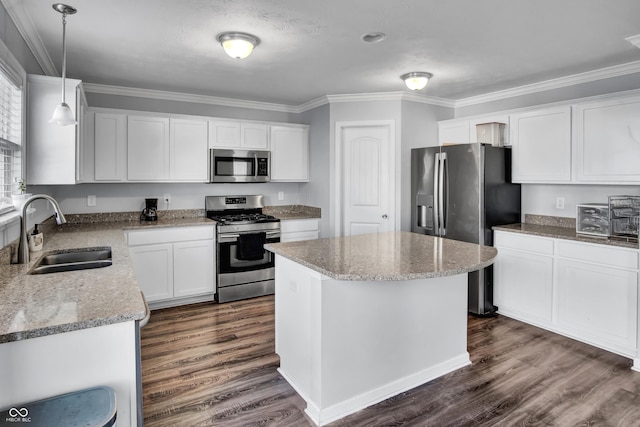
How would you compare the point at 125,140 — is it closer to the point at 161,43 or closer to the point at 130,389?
the point at 161,43

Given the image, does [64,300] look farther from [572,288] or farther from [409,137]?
[409,137]

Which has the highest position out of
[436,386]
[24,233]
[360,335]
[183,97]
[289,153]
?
[183,97]

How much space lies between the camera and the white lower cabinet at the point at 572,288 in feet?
9.71

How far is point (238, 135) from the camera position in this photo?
465 centimetres

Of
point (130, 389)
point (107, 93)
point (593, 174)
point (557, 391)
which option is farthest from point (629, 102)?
point (107, 93)

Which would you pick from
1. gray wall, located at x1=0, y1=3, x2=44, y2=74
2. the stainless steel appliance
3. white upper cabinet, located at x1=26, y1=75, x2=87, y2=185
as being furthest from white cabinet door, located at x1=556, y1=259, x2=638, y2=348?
gray wall, located at x1=0, y1=3, x2=44, y2=74

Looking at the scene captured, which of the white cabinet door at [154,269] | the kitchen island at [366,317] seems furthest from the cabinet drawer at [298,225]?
the kitchen island at [366,317]

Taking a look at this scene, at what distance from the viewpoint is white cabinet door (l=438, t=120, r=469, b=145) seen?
14.5 feet

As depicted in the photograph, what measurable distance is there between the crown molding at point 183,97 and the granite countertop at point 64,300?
2349 mm

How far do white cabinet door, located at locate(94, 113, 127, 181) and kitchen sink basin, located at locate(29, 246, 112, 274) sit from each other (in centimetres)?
153

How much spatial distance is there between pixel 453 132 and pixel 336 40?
2270 millimetres

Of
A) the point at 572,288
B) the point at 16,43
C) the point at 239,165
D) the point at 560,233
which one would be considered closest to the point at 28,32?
the point at 16,43

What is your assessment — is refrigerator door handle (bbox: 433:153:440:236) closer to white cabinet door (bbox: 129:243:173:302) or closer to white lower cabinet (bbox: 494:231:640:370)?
white lower cabinet (bbox: 494:231:640:370)

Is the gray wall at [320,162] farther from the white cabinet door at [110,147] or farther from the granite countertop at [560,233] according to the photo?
the white cabinet door at [110,147]
